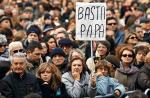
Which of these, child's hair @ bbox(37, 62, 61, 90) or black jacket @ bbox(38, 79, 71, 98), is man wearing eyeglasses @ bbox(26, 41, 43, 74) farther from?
black jacket @ bbox(38, 79, 71, 98)

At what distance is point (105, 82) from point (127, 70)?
2.83 ft

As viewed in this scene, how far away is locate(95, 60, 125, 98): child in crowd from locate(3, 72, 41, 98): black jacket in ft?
3.87

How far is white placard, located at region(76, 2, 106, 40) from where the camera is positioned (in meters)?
13.0

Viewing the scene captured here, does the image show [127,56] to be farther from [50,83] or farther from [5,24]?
[5,24]

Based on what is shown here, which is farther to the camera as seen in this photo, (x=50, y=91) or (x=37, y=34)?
(x=37, y=34)

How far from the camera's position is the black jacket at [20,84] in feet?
39.0

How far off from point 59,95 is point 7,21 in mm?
7193

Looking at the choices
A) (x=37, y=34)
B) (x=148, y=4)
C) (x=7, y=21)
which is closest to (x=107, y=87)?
(x=37, y=34)

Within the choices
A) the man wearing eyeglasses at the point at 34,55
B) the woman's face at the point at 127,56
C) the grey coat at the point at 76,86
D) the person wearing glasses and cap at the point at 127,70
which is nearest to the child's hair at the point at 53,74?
the grey coat at the point at 76,86

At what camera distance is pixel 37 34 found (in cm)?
1695

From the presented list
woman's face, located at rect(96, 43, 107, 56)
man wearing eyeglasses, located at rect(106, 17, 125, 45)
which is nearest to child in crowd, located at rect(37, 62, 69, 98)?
woman's face, located at rect(96, 43, 107, 56)

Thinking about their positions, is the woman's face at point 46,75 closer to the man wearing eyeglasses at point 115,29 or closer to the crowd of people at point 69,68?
the crowd of people at point 69,68

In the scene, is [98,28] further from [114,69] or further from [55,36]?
[55,36]

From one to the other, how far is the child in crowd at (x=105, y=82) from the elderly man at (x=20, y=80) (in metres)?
1.17
